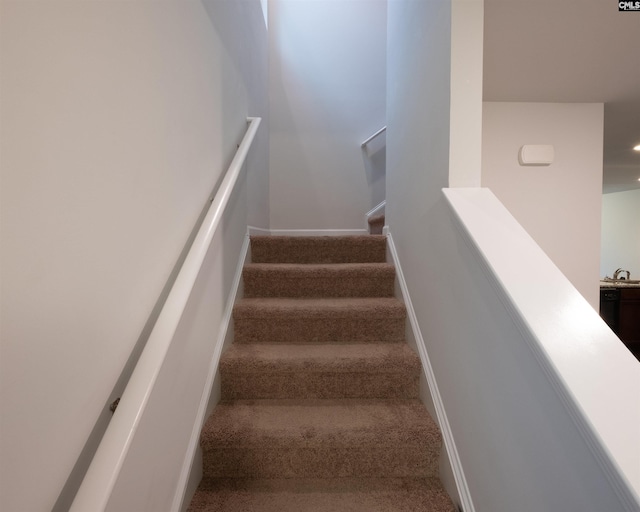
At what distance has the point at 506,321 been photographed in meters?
0.76

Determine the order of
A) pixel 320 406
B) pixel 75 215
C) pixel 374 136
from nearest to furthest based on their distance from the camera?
pixel 75 215
pixel 320 406
pixel 374 136

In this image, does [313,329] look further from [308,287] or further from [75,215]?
[75,215]

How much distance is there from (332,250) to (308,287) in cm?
39

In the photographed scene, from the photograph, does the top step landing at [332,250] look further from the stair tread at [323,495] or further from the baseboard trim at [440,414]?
the stair tread at [323,495]

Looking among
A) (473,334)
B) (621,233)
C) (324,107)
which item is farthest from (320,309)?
Answer: (621,233)

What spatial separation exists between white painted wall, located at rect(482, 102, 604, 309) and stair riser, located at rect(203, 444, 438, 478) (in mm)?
1724

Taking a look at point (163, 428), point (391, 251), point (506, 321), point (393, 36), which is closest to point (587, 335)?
point (506, 321)

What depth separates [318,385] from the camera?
4.29ft

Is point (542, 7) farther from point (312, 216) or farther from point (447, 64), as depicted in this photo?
point (312, 216)

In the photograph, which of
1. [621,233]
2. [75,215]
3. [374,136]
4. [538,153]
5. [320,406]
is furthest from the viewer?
[621,233]

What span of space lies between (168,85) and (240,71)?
40.9 inches

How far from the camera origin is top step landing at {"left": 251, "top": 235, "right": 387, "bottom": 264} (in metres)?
2.00

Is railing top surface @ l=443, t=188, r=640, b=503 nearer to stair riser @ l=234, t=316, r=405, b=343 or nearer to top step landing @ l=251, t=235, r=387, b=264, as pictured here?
stair riser @ l=234, t=316, r=405, b=343

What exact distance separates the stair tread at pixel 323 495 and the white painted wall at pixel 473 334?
17 centimetres
